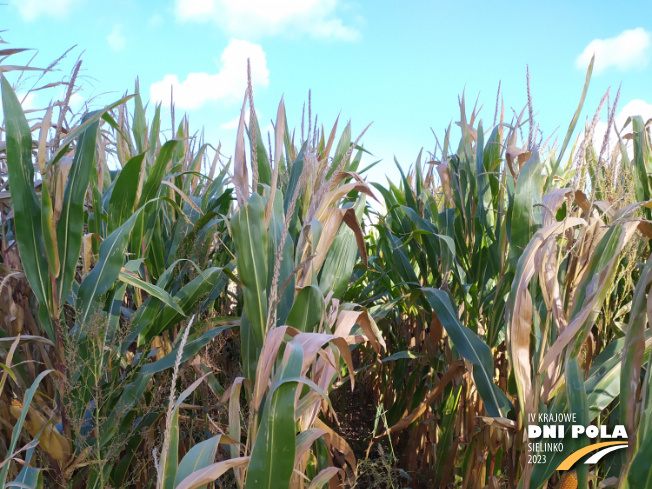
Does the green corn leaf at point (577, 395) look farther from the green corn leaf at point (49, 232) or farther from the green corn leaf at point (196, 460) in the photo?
the green corn leaf at point (49, 232)

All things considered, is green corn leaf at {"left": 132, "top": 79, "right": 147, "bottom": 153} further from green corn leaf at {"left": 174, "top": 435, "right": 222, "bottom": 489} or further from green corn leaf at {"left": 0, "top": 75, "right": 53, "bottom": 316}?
green corn leaf at {"left": 174, "top": 435, "right": 222, "bottom": 489}

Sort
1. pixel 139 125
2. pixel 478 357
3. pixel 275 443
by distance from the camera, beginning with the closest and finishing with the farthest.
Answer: pixel 275 443
pixel 478 357
pixel 139 125

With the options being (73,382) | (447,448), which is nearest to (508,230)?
(447,448)

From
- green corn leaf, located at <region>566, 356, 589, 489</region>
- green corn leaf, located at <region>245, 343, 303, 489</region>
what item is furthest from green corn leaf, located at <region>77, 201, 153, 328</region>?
green corn leaf, located at <region>566, 356, 589, 489</region>

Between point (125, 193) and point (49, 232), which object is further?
point (125, 193)

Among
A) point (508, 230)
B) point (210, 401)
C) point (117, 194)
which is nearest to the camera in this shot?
point (117, 194)

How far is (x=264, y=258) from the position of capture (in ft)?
3.53

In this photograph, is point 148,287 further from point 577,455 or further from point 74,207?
point 577,455

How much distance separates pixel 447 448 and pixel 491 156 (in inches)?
40.6

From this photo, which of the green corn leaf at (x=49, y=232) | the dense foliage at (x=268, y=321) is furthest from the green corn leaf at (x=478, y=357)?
the green corn leaf at (x=49, y=232)

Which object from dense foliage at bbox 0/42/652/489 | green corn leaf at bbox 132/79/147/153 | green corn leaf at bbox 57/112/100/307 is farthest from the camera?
green corn leaf at bbox 132/79/147/153

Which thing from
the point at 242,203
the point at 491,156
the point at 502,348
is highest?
the point at 491,156

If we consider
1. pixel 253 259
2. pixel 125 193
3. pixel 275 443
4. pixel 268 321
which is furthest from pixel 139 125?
pixel 275 443

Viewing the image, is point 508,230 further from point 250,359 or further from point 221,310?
point 221,310
